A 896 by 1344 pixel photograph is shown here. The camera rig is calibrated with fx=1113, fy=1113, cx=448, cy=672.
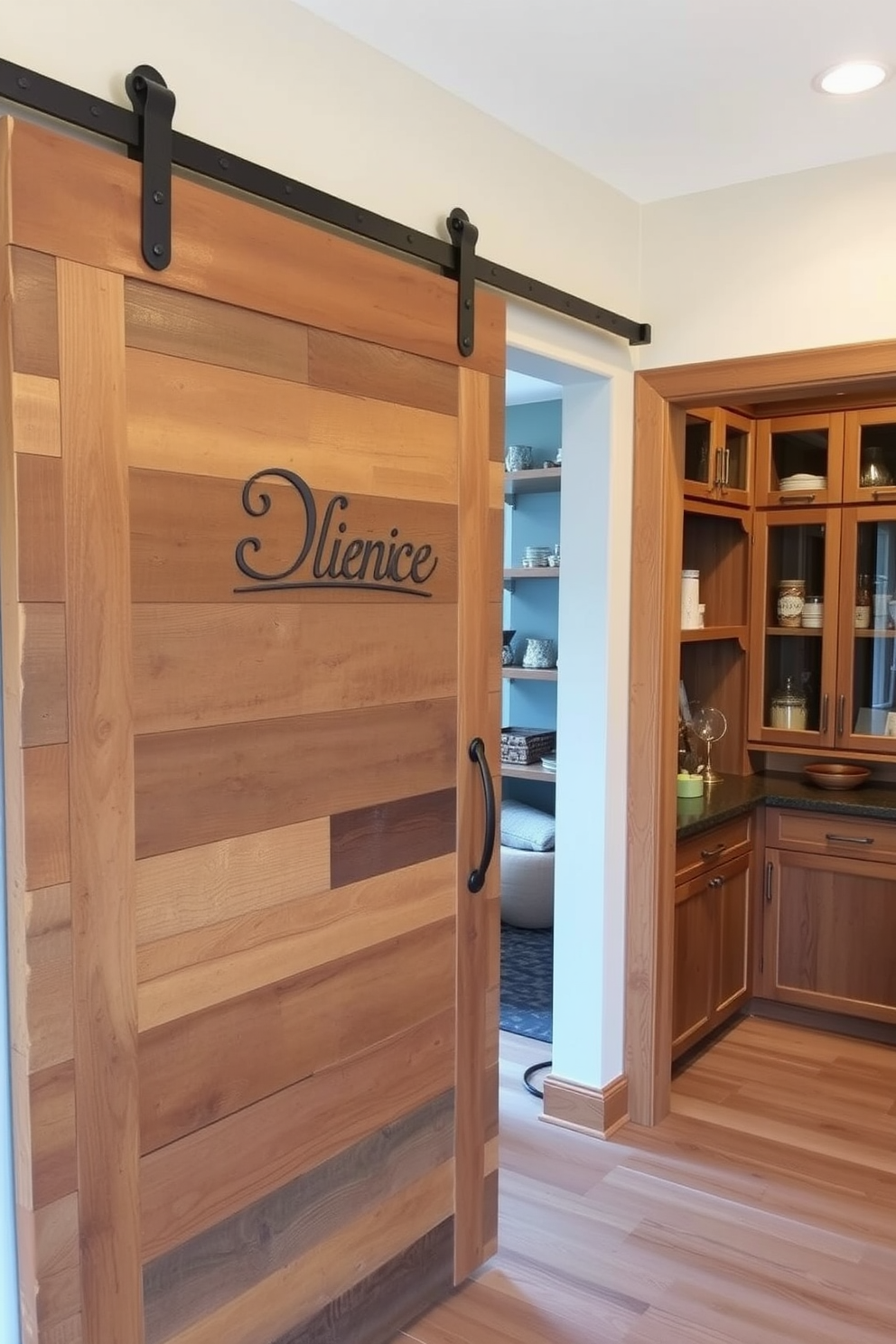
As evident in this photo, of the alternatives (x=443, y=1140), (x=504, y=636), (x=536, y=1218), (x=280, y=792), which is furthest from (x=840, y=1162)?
(x=504, y=636)

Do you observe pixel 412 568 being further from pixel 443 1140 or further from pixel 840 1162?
pixel 840 1162

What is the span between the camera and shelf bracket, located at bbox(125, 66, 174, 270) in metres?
1.55

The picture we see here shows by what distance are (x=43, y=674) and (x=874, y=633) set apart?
3217mm

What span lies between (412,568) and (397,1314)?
4.77 feet

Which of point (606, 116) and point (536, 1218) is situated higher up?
point (606, 116)

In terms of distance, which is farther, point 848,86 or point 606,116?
point 606,116

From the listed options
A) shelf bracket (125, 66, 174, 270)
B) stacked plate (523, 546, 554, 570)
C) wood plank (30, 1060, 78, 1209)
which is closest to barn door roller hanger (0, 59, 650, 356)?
shelf bracket (125, 66, 174, 270)

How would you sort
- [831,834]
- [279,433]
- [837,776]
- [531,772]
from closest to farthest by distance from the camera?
[279,433] → [831,834] → [837,776] → [531,772]

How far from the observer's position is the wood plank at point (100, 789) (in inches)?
58.6

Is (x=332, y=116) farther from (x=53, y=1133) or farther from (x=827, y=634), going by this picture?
(x=827, y=634)

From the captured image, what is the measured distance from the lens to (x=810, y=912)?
12.4ft

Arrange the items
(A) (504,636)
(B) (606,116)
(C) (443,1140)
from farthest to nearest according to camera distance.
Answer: (A) (504,636)
(B) (606,116)
(C) (443,1140)

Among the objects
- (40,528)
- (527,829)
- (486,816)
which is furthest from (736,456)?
(40,528)

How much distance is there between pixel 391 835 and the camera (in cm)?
206
